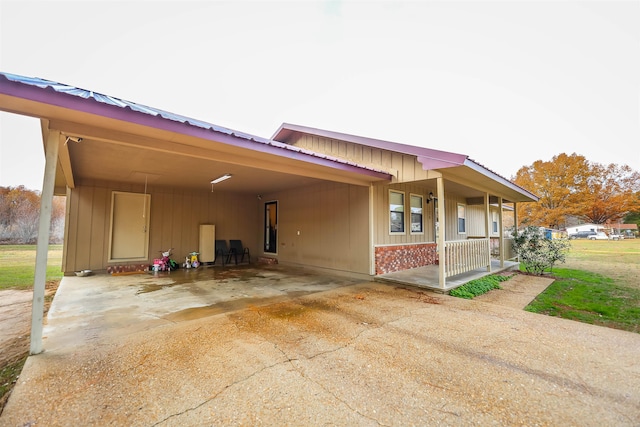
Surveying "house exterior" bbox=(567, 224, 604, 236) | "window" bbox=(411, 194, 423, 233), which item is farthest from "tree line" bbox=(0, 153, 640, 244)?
"window" bbox=(411, 194, 423, 233)

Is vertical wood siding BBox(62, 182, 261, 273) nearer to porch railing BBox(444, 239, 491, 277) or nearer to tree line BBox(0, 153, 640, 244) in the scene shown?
porch railing BBox(444, 239, 491, 277)

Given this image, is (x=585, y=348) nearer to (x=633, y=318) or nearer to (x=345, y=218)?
(x=633, y=318)

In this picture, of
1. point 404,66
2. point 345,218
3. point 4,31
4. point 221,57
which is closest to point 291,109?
point 221,57

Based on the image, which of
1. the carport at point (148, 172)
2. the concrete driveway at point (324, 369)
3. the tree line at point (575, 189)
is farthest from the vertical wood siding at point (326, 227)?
the tree line at point (575, 189)

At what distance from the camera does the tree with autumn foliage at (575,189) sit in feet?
82.8

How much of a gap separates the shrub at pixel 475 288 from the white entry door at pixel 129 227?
8339 millimetres

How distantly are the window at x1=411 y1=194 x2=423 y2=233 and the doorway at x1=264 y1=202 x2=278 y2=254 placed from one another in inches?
180

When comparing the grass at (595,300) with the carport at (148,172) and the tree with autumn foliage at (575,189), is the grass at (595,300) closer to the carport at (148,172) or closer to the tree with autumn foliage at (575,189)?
the carport at (148,172)

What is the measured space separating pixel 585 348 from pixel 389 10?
44.8 ft

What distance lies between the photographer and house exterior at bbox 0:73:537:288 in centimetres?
309

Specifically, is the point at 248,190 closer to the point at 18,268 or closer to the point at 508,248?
the point at 18,268

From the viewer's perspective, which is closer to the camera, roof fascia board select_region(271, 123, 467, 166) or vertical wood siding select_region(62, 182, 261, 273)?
roof fascia board select_region(271, 123, 467, 166)

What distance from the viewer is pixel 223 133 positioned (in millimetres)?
3543

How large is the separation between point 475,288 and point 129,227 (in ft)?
29.8
